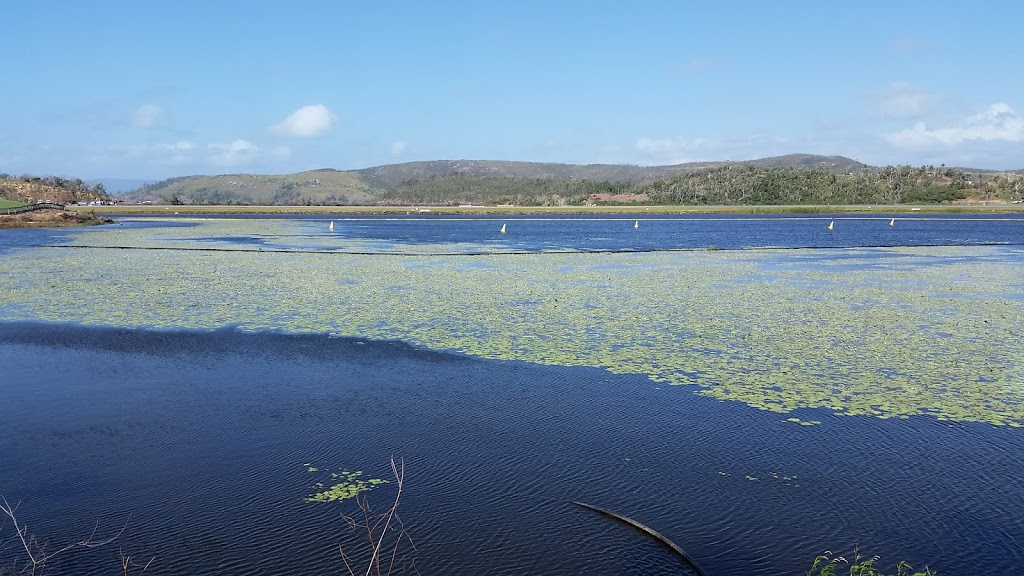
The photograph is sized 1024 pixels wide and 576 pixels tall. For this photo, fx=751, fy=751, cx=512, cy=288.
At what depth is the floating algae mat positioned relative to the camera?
47.5 feet

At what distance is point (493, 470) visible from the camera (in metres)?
10.0

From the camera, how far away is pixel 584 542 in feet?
26.6

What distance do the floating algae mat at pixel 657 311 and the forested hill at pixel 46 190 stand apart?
111013 millimetres

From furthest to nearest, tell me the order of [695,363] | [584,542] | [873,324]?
[873,324] < [695,363] < [584,542]

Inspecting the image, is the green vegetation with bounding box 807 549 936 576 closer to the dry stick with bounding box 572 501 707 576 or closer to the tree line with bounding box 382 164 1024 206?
the dry stick with bounding box 572 501 707 576

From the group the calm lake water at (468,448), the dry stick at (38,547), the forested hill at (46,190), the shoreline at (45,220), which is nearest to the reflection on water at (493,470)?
the calm lake water at (468,448)

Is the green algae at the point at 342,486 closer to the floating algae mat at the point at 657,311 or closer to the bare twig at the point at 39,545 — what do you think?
the bare twig at the point at 39,545

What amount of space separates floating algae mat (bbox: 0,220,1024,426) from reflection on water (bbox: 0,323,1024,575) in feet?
6.09

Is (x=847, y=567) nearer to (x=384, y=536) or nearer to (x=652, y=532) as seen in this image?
(x=652, y=532)

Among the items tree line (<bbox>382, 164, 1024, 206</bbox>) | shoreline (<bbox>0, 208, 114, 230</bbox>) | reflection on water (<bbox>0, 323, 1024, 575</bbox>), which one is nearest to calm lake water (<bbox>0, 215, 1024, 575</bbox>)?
reflection on water (<bbox>0, 323, 1024, 575</bbox>)

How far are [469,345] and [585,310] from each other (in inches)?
239

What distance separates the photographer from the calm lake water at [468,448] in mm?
8062

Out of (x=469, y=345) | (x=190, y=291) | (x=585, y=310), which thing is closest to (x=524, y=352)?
(x=469, y=345)

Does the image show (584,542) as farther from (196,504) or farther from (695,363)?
(695,363)
